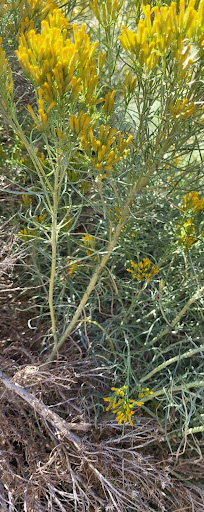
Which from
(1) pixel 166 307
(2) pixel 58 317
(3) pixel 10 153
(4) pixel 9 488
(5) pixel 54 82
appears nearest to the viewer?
(5) pixel 54 82

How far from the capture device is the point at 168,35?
1146 millimetres

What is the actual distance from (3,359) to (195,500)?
0.86m

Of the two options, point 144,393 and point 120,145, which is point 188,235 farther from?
point 144,393

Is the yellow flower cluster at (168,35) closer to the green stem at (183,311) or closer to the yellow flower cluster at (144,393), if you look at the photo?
the green stem at (183,311)

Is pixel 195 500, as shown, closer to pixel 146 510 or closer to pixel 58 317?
pixel 146 510

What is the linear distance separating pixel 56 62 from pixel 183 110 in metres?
0.35

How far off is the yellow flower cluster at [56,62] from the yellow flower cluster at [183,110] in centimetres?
22

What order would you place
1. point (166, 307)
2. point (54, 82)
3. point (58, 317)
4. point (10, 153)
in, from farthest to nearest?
point (10, 153), point (58, 317), point (166, 307), point (54, 82)

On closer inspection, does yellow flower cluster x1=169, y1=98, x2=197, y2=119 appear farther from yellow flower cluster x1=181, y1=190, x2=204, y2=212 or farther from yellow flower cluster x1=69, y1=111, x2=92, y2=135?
yellow flower cluster x1=181, y1=190, x2=204, y2=212

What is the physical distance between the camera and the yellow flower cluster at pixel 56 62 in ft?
3.63

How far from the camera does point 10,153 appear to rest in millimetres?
2229

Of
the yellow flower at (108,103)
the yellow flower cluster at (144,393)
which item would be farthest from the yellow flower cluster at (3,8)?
the yellow flower cluster at (144,393)

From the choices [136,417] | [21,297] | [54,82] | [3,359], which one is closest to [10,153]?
[21,297]

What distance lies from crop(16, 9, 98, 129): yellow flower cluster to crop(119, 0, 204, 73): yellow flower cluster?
0.12m
